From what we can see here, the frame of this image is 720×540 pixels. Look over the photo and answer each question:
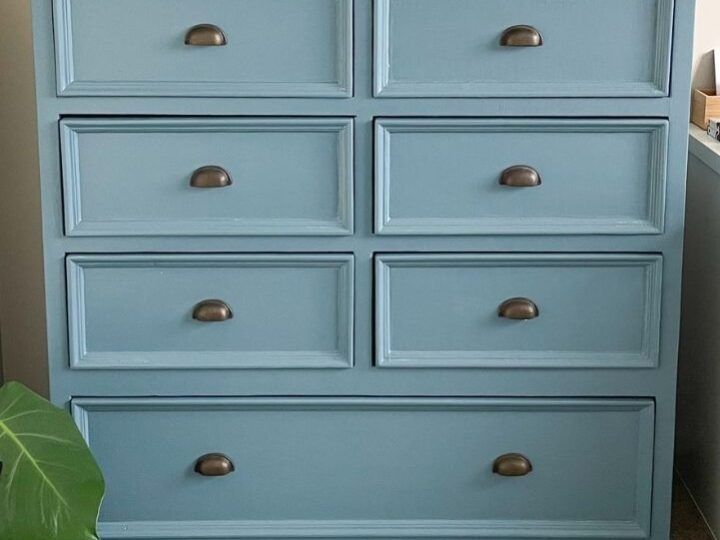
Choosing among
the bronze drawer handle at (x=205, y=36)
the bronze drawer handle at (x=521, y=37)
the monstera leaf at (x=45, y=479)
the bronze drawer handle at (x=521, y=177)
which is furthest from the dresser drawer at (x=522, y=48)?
the monstera leaf at (x=45, y=479)

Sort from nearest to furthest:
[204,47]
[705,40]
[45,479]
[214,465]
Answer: [45,479]
[204,47]
[214,465]
[705,40]

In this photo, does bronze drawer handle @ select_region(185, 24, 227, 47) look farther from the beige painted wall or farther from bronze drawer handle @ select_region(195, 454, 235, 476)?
the beige painted wall

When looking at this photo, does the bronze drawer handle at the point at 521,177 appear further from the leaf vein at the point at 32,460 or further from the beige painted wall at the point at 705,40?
the leaf vein at the point at 32,460

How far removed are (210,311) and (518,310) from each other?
1.62ft

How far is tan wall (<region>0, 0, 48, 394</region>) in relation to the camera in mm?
2416

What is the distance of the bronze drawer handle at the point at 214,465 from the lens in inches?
81.4

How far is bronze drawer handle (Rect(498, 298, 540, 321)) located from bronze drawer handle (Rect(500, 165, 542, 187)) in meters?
0.19

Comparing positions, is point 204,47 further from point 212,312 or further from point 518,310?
point 518,310

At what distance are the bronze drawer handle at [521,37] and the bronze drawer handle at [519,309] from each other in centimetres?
41

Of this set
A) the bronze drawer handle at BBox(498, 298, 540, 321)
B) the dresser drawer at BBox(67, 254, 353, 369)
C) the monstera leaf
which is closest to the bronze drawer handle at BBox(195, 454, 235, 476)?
the dresser drawer at BBox(67, 254, 353, 369)

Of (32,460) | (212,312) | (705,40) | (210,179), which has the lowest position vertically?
(32,460)

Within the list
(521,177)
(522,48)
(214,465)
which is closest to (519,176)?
(521,177)

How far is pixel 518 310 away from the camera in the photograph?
200 cm

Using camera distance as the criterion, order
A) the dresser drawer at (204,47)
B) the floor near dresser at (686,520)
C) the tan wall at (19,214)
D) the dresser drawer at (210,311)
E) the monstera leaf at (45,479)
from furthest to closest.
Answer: the tan wall at (19,214) → the floor near dresser at (686,520) → the dresser drawer at (210,311) → the dresser drawer at (204,47) → the monstera leaf at (45,479)
